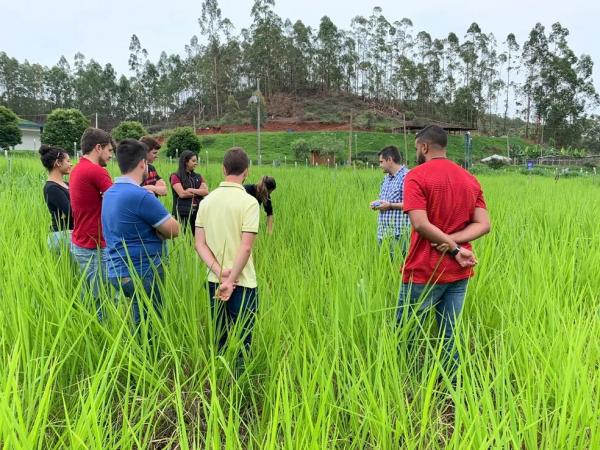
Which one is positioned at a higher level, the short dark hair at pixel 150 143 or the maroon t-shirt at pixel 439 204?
the short dark hair at pixel 150 143

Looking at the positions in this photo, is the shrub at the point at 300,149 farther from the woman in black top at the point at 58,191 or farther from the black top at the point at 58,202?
the black top at the point at 58,202

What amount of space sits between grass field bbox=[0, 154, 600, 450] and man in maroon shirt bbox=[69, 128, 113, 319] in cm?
15

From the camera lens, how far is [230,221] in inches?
84.4

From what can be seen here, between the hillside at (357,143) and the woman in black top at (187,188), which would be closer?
the woman in black top at (187,188)

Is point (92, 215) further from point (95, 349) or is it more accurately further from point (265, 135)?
point (265, 135)

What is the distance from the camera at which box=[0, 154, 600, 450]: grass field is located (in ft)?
4.19

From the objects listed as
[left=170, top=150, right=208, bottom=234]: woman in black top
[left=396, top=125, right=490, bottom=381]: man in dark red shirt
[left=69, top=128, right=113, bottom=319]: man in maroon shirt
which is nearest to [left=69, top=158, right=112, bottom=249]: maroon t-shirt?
[left=69, top=128, right=113, bottom=319]: man in maroon shirt

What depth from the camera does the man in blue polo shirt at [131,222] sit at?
7.16 feet

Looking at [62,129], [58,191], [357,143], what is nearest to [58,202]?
[58,191]

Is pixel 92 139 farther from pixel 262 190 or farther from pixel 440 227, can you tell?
pixel 440 227

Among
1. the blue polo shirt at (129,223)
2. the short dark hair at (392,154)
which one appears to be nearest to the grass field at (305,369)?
the blue polo shirt at (129,223)

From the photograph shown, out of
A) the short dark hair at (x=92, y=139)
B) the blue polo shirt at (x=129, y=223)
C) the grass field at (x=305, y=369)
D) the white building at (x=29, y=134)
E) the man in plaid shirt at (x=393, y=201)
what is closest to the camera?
the grass field at (x=305, y=369)

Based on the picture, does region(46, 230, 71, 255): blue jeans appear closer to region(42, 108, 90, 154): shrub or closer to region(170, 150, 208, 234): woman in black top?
region(170, 150, 208, 234): woman in black top

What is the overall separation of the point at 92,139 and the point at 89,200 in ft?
1.36
